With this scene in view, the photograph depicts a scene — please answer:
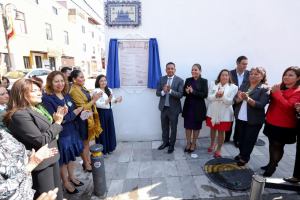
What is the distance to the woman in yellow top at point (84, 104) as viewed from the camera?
270 centimetres

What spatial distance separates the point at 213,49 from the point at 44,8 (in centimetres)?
1971

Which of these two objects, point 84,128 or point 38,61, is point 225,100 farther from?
point 38,61

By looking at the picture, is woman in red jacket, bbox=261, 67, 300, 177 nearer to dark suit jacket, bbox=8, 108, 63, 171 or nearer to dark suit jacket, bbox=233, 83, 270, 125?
dark suit jacket, bbox=233, 83, 270, 125

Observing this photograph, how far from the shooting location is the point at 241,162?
10.1 ft

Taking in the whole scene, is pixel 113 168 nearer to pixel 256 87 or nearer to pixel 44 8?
pixel 256 87

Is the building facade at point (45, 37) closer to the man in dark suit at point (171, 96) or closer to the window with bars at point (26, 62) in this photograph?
the window with bars at point (26, 62)

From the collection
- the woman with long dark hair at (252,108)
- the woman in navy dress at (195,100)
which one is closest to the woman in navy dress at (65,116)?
the woman in navy dress at (195,100)

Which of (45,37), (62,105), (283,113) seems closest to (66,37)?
(45,37)

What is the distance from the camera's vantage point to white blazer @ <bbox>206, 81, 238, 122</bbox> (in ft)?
10.2

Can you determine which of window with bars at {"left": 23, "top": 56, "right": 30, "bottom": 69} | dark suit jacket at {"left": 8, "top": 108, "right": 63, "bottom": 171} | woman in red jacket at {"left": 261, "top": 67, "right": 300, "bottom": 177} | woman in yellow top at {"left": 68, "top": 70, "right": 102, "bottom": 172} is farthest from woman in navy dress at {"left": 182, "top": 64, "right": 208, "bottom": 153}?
window with bars at {"left": 23, "top": 56, "right": 30, "bottom": 69}

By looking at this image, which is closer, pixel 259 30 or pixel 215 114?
pixel 215 114

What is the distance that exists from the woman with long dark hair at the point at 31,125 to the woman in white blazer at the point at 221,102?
2.82 meters

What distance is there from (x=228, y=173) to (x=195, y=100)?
151 cm

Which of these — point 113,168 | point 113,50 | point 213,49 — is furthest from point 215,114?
point 113,50
